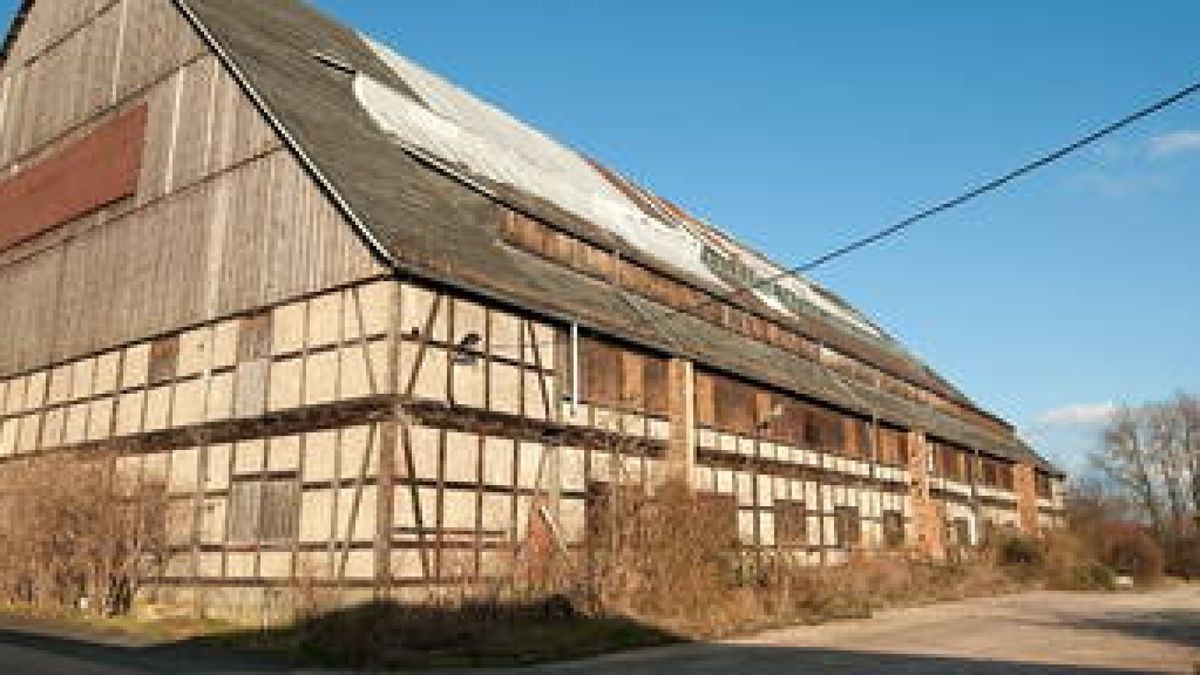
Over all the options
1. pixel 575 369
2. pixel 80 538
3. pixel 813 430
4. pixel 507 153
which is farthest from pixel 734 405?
pixel 80 538

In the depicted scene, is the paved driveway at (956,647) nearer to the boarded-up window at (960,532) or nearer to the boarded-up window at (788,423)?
the boarded-up window at (788,423)

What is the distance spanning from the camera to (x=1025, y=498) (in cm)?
4509

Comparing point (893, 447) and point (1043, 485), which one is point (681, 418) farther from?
point (1043, 485)

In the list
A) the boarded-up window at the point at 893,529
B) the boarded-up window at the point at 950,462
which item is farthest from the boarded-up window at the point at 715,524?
the boarded-up window at the point at 950,462

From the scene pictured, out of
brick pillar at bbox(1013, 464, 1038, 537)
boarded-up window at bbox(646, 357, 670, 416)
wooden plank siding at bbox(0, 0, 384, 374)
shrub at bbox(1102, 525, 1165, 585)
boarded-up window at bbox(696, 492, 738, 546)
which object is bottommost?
shrub at bbox(1102, 525, 1165, 585)

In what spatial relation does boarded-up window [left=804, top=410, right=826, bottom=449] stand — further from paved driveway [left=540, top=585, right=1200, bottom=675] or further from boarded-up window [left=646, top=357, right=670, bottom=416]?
boarded-up window [left=646, top=357, right=670, bottom=416]

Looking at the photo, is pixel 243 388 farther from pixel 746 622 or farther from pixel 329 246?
pixel 746 622

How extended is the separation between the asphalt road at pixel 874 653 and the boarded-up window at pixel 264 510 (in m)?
2.96

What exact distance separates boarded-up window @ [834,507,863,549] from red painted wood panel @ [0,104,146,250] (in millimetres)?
20859

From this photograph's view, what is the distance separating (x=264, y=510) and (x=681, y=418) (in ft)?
30.8

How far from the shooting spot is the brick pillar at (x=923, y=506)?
109 ft

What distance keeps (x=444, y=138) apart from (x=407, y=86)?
12.2ft

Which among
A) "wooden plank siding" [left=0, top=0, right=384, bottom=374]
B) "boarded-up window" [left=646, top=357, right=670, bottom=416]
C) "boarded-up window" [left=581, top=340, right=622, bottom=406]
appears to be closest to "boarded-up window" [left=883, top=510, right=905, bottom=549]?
"boarded-up window" [left=646, top=357, right=670, bottom=416]

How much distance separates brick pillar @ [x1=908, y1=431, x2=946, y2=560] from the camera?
33156 mm
